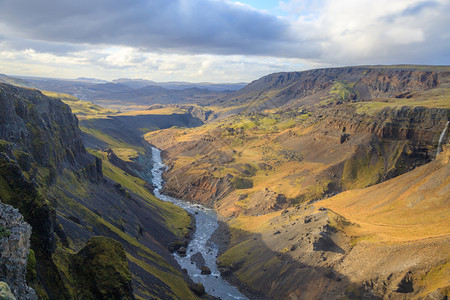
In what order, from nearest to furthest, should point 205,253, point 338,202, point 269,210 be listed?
1. point 205,253
2. point 338,202
3. point 269,210

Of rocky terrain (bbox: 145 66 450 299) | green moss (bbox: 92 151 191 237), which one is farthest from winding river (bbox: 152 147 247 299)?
green moss (bbox: 92 151 191 237)

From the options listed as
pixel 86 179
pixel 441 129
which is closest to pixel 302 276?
pixel 86 179

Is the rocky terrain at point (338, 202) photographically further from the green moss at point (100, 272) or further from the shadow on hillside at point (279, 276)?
the green moss at point (100, 272)

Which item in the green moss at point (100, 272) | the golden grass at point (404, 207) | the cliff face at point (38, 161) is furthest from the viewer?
the golden grass at point (404, 207)

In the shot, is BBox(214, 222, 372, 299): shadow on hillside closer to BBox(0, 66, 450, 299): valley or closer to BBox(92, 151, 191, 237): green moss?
BBox(0, 66, 450, 299): valley

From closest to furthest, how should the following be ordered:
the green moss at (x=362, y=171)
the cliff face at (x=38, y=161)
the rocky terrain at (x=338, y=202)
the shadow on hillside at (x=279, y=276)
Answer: the cliff face at (x=38, y=161) < the rocky terrain at (x=338, y=202) < the shadow on hillside at (x=279, y=276) < the green moss at (x=362, y=171)

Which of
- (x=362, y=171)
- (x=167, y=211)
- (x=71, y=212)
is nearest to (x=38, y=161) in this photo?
(x=71, y=212)

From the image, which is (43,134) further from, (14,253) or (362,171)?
(362,171)

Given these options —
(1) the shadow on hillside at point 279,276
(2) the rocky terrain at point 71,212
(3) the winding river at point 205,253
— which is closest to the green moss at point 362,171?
(1) the shadow on hillside at point 279,276
